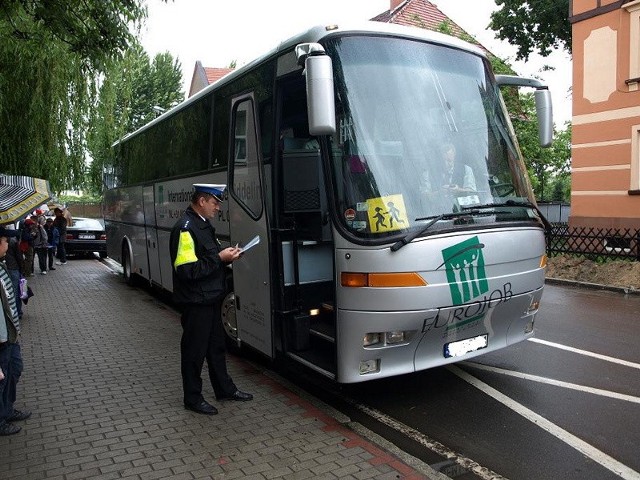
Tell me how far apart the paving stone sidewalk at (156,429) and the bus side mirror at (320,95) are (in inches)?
93.1

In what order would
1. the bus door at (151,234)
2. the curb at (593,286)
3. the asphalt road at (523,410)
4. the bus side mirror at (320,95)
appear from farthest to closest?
the curb at (593,286) → the bus door at (151,234) → the bus side mirror at (320,95) → the asphalt road at (523,410)

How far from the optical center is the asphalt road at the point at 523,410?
13.5 feet

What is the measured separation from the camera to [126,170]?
1322cm

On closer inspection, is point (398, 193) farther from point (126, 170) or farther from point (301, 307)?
point (126, 170)

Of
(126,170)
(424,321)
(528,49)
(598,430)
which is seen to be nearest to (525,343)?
(598,430)

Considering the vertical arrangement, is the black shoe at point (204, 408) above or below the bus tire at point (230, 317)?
below

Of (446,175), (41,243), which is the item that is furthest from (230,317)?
(41,243)

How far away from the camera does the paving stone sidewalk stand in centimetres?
398

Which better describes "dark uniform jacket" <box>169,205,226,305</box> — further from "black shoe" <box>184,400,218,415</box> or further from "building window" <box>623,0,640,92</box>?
"building window" <box>623,0,640,92</box>

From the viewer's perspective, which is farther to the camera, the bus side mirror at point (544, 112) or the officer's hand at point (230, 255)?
the bus side mirror at point (544, 112)

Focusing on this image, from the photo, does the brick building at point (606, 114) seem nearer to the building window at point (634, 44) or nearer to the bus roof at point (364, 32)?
the building window at point (634, 44)

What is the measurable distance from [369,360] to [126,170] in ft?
33.3

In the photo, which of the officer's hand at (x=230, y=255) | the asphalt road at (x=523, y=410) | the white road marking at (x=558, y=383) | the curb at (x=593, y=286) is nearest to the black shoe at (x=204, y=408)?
the asphalt road at (x=523, y=410)

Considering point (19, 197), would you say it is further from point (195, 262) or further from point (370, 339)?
point (370, 339)
